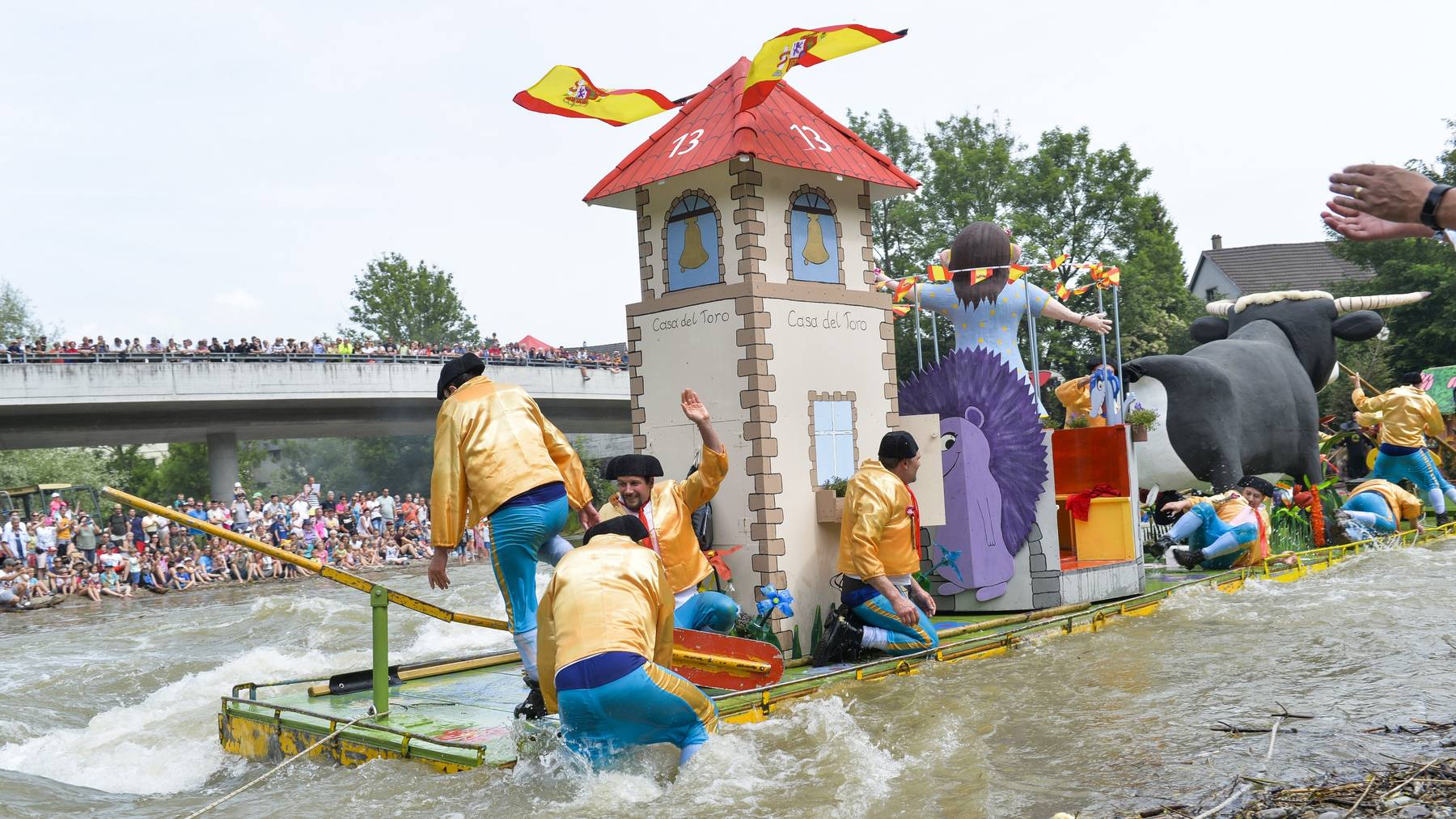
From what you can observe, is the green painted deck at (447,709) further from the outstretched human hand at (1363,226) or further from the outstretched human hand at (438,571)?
the outstretched human hand at (1363,226)

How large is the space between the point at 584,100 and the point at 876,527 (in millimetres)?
4108

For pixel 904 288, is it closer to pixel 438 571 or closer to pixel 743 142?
pixel 743 142

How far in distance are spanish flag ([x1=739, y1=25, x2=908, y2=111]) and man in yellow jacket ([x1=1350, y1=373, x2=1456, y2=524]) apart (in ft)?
39.4

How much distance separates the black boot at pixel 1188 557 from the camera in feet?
43.9

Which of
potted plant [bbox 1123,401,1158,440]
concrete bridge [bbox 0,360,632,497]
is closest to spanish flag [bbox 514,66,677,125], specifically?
potted plant [bbox 1123,401,1158,440]

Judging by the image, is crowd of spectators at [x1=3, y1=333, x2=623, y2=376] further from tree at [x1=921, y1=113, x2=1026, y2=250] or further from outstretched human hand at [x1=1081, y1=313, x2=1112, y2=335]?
outstretched human hand at [x1=1081, y1=313, x2=1112, y2=335]

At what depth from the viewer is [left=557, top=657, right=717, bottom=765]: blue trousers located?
5484mm

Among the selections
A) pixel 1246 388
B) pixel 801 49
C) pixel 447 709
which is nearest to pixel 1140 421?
pixel 1246 388

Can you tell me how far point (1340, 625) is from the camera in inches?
401

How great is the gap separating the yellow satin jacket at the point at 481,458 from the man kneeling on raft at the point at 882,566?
2.29 metres

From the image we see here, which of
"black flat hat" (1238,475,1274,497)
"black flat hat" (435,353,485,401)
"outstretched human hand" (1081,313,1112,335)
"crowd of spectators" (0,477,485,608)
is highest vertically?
"outstretched human hand" (1081,313,1112,335)

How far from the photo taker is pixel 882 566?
8.24 metres

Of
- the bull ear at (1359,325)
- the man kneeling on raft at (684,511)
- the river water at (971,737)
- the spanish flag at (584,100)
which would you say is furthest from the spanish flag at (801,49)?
the bull ear at (1359,325)

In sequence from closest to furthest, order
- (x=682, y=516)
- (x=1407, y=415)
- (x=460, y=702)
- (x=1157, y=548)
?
1. (x=682, y=516)
2. (x=460, y=702)
3. (x=1157, y=548)
4. (x=1407, y=415)
